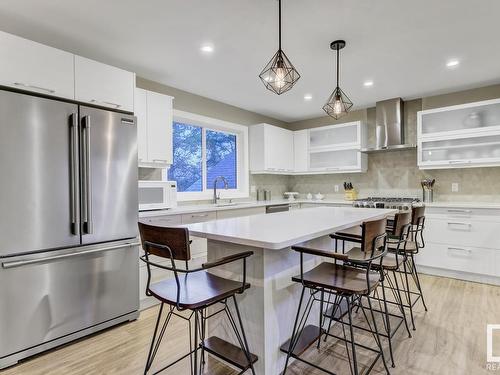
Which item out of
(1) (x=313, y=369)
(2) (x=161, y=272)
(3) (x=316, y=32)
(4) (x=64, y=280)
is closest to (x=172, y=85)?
(3) (x=316, y=32)

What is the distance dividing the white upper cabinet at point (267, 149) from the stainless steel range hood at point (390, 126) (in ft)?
5.17

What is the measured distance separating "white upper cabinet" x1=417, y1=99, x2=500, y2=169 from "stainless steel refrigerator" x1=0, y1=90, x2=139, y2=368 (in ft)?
12.8

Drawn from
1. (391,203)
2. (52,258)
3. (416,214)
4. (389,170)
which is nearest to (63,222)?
(52,258)

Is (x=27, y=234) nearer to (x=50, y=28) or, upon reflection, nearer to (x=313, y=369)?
(x=50, y=28)

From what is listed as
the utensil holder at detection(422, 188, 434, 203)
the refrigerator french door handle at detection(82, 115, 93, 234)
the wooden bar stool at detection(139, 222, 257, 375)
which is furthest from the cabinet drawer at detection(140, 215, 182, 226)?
the utensil holder at detection(422, 188, 434, 203)

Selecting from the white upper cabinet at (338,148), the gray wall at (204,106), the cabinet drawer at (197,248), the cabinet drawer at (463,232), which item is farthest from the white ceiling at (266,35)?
the cabinet drawer at (197,248)

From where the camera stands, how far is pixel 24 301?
2035 millimetres

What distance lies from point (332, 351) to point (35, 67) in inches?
120

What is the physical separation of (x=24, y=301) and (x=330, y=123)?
198 inches

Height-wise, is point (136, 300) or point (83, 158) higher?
point (83, 158)

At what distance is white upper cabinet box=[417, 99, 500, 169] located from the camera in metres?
3.71

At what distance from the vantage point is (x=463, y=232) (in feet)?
11.9

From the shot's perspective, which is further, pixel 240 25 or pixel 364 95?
pixel 364 95

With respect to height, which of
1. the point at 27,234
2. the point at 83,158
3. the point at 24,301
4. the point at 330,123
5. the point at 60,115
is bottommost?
the point at 24,301
